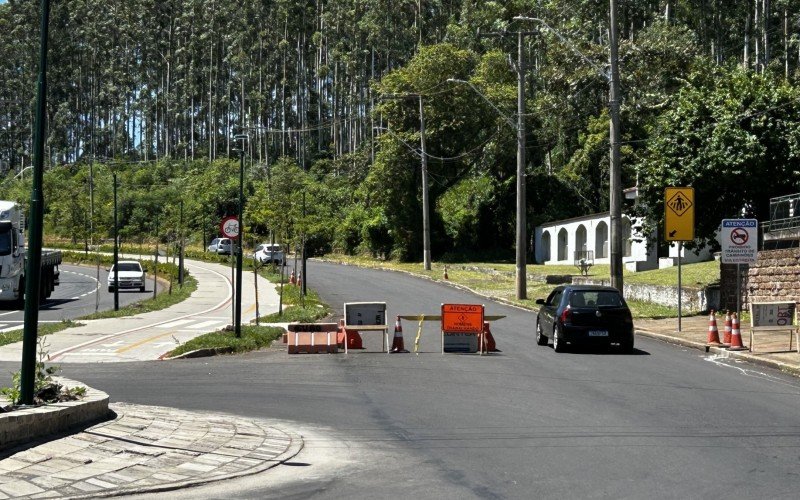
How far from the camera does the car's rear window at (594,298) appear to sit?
24.1 m

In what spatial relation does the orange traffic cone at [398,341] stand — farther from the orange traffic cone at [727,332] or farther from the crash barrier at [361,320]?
the orange traffic cone at [727,332]

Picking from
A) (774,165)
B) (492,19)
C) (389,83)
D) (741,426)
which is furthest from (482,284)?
(741,426)

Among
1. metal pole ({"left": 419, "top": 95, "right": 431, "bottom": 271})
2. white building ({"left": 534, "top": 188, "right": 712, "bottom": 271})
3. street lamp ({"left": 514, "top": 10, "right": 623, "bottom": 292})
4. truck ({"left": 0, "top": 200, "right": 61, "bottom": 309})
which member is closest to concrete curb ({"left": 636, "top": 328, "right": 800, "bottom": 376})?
street lamp ({"left": 514, "top": 10, "right": 623, "bottom": 292})

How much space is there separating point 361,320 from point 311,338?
1872 mm

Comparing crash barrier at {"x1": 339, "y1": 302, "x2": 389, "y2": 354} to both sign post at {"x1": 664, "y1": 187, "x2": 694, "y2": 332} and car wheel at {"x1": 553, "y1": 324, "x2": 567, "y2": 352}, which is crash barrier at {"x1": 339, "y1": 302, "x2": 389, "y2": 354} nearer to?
car wheel at {"x1": 553, "y1": 324, "x2": 567, "y2": 352}

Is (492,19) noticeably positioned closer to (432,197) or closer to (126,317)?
(432,197)

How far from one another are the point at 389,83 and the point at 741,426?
60.8 metres

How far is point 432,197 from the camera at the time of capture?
7425 centimetres

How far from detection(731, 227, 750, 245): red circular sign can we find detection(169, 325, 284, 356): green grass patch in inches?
453

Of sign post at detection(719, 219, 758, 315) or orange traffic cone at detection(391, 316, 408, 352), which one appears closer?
orange traffic cone at detection(391, 316, 408, 352)

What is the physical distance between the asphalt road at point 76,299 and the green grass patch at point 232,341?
31.0ft

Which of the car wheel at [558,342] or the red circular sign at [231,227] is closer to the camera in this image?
the car wheel at [558,342]

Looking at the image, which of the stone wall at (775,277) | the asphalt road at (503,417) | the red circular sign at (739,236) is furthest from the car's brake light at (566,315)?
the stone wall at (775,277)

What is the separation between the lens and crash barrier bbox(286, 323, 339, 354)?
78.3ft
